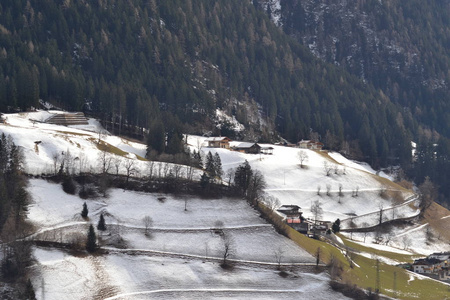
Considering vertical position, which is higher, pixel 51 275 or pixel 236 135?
pixel 236 135

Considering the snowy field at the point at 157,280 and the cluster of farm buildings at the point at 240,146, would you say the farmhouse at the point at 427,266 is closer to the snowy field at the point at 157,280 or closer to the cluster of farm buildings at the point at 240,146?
the snowy field at the point at 157,280

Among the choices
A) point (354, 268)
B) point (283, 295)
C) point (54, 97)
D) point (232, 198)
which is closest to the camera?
point (283, 295)

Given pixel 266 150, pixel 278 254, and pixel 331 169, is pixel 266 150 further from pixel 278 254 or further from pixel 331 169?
pixel 278 254

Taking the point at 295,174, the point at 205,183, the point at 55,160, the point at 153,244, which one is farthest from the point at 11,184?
the point at 295,174

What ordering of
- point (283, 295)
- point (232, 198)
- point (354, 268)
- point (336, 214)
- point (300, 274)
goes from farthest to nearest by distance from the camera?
point (336, 214) < point (232, 198) < point (354, 268) < point (300, 274) < point (283, 295)

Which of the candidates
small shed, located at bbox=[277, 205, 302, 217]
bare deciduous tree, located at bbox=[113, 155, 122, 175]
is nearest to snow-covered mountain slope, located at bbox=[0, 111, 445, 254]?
bare deciduous tree, located at bbox=[113, 155, 122, 175]

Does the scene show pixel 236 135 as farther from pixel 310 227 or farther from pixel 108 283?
pixel 108 283

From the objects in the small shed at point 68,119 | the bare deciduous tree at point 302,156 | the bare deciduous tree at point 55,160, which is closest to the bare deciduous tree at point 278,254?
the bare deciduous tree at point 55,160

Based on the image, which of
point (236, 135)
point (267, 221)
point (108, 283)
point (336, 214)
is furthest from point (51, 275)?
point (236, 135)
